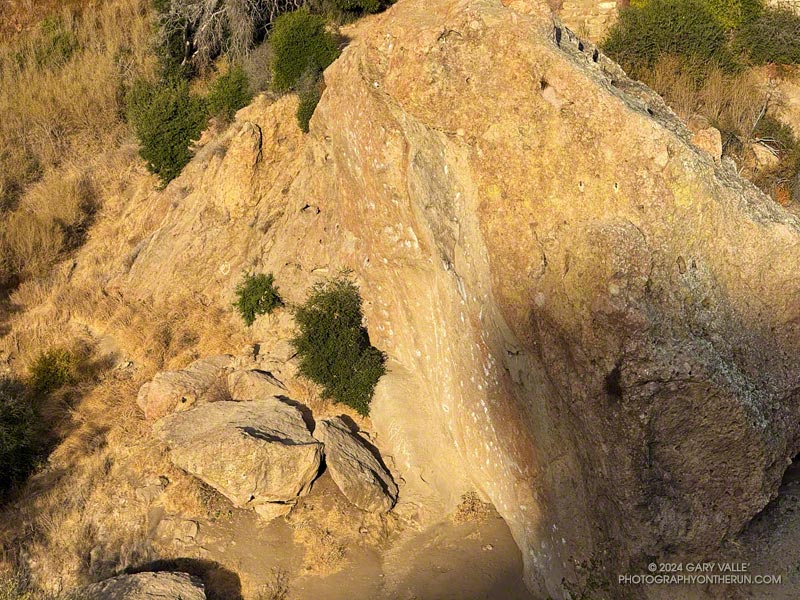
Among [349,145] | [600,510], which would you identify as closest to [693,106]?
[349,145]

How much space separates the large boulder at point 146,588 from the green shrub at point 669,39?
34.8ft

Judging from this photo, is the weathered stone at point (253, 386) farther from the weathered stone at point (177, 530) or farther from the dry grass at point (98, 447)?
the weathered stone at point (177, 530)

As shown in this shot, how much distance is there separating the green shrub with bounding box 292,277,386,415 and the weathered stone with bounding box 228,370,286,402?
44 cm

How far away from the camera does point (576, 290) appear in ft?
17.5

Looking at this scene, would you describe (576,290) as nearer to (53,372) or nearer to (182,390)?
(182,390)

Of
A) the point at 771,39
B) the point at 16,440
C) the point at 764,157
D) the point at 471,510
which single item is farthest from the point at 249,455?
the point at 771,39

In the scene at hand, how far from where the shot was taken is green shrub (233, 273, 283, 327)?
10250mm

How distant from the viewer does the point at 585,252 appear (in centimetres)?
533

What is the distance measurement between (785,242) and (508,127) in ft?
7.88

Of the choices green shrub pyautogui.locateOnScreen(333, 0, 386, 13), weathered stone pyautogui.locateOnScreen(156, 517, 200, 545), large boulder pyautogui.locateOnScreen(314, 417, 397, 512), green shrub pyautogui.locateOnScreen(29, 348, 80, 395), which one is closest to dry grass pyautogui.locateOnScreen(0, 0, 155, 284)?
green shrub pyautogui.locateOnScreen(29, 348, 80, 395)

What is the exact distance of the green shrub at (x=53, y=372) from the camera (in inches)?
402

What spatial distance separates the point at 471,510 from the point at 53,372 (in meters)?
6.64

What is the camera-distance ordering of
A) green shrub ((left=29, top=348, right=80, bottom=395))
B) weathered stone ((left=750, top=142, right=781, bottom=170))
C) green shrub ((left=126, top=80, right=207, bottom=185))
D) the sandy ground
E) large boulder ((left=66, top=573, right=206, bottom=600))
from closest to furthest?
large boulder ((left=66, top=573, right=206, bottom=600)) < the sandy ground < green shrub ((left=29, top=348, right=80, bottom=395)) < weathered stone ((left=750, top=142, right=781, bottom=170)) < green shrub ((left=126, top=80, right=207, bottom=185))

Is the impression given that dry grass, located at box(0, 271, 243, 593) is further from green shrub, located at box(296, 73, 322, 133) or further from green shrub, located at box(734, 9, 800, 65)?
green shrub, located at box(734, 9, 800, 65)
